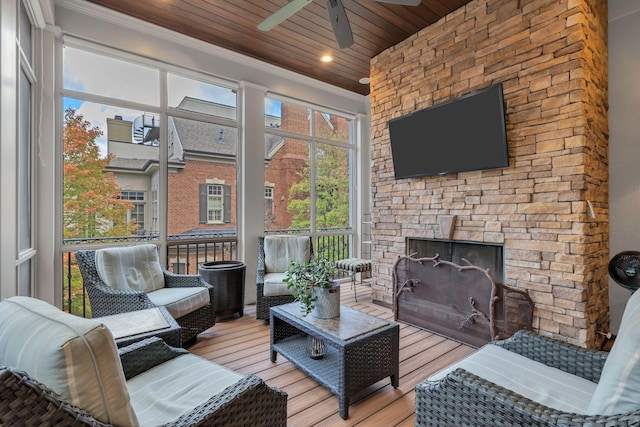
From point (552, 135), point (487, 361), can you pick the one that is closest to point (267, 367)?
point (487, 361)

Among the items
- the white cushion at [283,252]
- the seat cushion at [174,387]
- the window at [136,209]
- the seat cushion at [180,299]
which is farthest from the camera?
the white cushion at [283,252]

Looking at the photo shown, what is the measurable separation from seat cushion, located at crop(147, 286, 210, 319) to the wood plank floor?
39 centimetres

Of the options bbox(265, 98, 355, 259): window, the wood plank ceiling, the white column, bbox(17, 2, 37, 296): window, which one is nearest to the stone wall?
the wood plank ceiling

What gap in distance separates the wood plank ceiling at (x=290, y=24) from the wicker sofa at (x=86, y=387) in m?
3.23

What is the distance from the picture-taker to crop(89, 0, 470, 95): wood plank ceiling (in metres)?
3.18

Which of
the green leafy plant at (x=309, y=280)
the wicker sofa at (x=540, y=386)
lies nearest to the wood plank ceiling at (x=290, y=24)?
the green leafy plant at (x=309, y=280)

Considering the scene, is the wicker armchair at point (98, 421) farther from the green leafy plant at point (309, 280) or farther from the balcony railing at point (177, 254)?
the balcony railing at point (177, 254)

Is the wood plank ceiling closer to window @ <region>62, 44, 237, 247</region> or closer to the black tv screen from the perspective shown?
window @ <region>62, 44, 237, 247</region>

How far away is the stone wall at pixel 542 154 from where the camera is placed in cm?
251

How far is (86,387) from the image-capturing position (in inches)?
33.8

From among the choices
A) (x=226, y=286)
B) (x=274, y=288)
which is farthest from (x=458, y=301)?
(x=226, y=286)

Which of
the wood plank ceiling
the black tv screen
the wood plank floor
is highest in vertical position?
the wood plank ceiling

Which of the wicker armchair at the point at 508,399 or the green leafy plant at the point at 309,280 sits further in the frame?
the green leafy plant at the point at 309,280

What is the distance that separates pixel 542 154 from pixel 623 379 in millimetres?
2183
